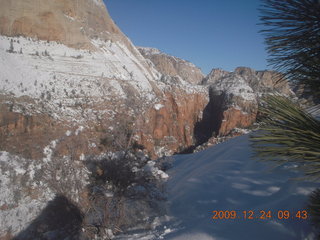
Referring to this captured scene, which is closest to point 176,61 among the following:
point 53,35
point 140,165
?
point 53,35

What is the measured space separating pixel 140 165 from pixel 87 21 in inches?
774

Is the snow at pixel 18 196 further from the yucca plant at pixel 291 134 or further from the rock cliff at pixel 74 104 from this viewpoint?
the yucca plant at pixel 291 134

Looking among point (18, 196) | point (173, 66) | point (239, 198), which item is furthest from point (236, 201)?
point (173, 66)

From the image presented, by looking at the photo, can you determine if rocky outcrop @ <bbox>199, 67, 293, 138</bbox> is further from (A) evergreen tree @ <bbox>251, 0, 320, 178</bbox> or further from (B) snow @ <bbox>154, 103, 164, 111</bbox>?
(A) evergreen tree @ <bbox>251, 0, 320, 178</bbox>

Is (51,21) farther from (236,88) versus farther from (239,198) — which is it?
(236,88)

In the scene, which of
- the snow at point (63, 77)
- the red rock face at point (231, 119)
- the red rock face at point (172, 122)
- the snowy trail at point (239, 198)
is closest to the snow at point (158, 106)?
the red rock face at point (172, 122)

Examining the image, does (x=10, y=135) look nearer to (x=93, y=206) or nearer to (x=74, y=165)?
(x=74, y=165)

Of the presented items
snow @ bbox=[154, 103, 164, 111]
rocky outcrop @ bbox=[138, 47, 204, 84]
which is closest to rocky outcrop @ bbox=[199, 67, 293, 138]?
snow @ bbox=[154, 103, 164, 111]

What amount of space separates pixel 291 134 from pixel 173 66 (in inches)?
2416
